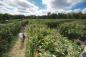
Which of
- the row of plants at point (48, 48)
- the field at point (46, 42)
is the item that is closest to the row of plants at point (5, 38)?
the field at point (46, 42)

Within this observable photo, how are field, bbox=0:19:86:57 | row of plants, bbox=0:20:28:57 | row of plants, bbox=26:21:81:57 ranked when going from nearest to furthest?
row of plants, bbox=26:21:81:57 < field, bbox=0:19:86:57 < row of plants, bbox=0:20:28:57

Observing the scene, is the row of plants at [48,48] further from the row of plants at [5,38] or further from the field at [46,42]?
the row of plants at [5,38]

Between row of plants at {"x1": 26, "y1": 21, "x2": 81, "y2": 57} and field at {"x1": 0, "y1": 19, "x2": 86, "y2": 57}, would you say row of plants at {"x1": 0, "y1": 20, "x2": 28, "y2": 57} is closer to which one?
field at {"x1": 0, "y1": 19, "x2": 86, "y2": 57}

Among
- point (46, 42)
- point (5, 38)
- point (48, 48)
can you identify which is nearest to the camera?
point (48, 48)

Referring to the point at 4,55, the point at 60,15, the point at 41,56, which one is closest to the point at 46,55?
the point at 41,56

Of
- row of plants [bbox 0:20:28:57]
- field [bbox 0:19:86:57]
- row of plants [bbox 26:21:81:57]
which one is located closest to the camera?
row of plants [bbox 26:21:81:57]

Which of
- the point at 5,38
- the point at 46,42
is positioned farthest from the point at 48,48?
the point at 5,38

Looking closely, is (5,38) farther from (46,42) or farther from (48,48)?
(48,48)

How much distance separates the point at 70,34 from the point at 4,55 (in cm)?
1300

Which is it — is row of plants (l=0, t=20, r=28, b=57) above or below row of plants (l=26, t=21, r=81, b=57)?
below

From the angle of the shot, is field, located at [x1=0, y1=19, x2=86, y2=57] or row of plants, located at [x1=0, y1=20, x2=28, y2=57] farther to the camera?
row of plants, located at [x1=0, y1=20, x2=28, y2=57]

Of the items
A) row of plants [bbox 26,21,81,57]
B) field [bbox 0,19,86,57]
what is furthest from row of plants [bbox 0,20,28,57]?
row of plants [bbox 26,21,81,57]

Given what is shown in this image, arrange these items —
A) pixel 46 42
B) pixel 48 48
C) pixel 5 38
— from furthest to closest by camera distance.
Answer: pixel 5 38 → pixel 46 42 → pixel 48 48

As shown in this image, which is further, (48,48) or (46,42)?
(46,42)
